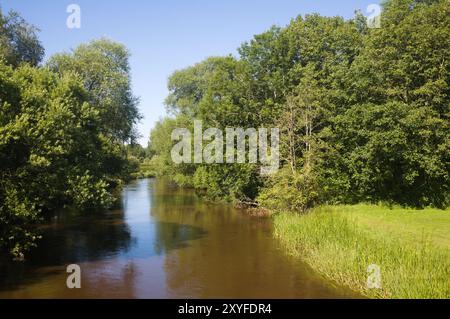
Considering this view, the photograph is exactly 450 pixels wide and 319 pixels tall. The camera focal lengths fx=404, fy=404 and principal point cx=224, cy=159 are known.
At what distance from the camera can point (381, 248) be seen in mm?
19078

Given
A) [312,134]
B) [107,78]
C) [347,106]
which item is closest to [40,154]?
[312,134]

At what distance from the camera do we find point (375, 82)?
36.1m

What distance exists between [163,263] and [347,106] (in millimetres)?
23443

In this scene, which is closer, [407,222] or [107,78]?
[407,222]

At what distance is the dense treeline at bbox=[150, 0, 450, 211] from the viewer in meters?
32.7

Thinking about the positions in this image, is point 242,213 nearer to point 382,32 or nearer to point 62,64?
point 382,32

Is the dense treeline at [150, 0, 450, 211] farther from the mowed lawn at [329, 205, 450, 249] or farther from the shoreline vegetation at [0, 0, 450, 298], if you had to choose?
the mowed lawn at [329, 205, 450, 249]

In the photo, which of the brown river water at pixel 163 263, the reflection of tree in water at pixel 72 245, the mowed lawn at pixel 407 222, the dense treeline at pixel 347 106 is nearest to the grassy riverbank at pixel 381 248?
the mowed lawn at pixel 407 222

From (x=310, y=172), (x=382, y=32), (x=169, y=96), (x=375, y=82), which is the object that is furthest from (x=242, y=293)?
(x=169, y=96)

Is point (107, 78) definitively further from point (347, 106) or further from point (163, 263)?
point (163, 263)

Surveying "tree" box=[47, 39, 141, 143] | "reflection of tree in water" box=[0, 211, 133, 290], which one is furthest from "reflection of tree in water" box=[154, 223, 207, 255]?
"tree" box=[47, 39, 141, 143]

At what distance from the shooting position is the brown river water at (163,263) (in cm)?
1819

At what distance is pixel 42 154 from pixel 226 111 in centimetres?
2245

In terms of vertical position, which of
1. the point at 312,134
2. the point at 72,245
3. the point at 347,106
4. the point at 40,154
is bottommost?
the point at 72,245
